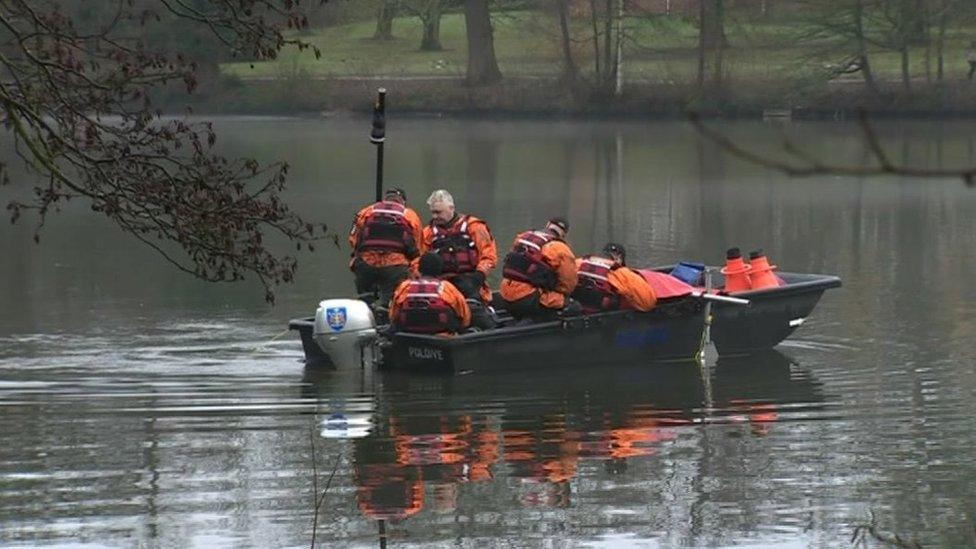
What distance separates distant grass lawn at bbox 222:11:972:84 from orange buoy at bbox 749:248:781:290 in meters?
35.5

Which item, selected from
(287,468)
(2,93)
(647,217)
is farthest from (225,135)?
(2,93)

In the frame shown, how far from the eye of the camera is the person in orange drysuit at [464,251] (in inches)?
611

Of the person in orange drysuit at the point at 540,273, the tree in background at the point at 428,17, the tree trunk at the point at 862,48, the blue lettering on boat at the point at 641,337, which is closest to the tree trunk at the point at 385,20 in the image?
the tree in background at the point at 428,17

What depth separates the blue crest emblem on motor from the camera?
1493 cm

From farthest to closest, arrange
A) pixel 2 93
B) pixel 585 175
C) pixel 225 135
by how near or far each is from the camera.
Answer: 1. pixel 225 135
2. pixel 585 175
3. pixel 2 93

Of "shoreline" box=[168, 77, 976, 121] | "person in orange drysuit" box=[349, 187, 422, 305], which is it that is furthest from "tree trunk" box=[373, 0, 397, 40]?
"person in orange drysuit" box=[349, 187, 422, 305]

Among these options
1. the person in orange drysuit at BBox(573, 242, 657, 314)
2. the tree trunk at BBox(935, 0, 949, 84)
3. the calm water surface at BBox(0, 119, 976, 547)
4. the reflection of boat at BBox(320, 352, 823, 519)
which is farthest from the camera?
the tree trunk at BBox(935, 0, 949, 84)

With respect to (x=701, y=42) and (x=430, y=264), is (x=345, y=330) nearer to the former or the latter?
(x=430, y=264)

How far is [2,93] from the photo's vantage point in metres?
7.36

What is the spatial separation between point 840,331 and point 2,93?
11.6 m

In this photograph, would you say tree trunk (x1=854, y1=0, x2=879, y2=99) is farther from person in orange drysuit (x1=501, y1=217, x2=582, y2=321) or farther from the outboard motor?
the outboard motor

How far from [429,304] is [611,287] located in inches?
61.9

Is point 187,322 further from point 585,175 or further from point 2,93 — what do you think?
point 585,175

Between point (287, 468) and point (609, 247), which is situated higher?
point (609, 247)
